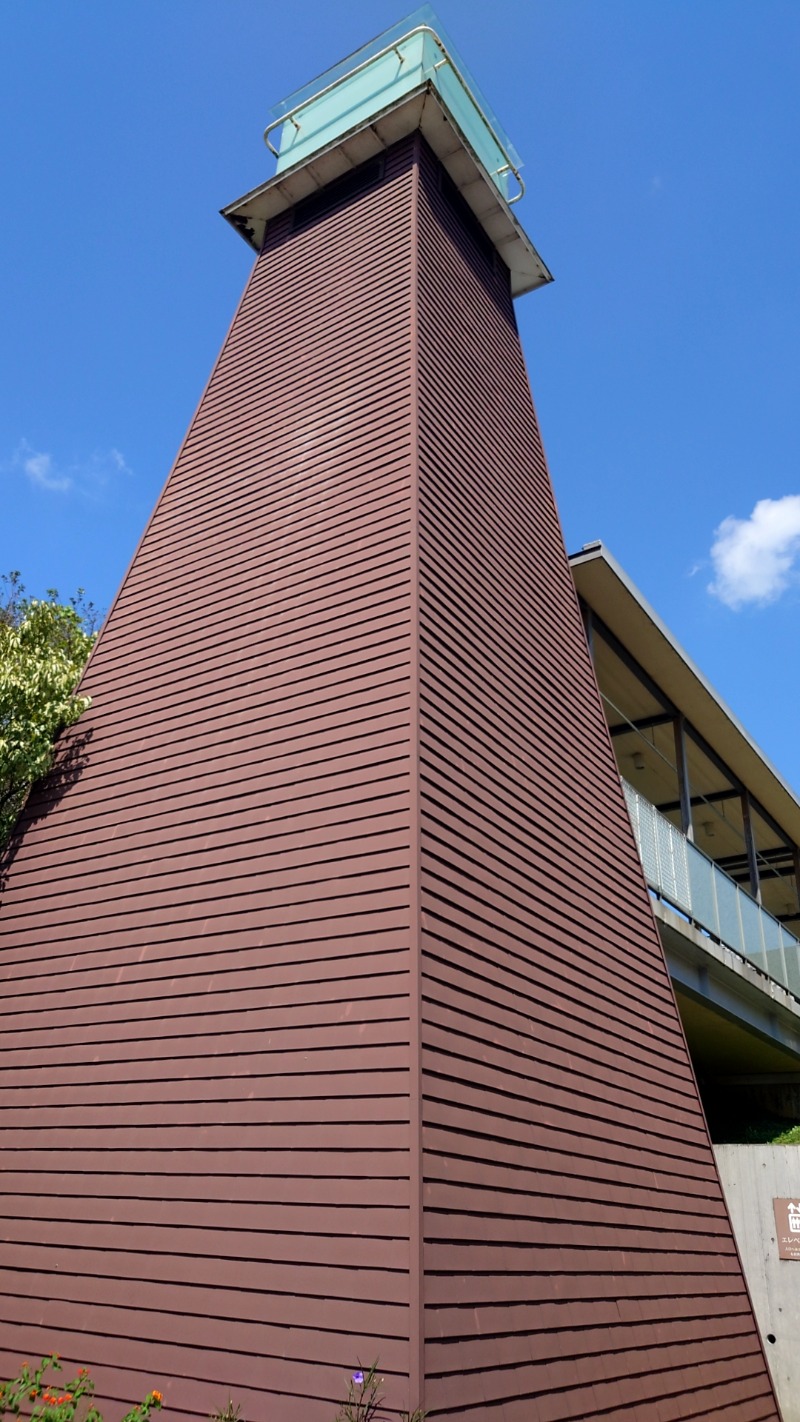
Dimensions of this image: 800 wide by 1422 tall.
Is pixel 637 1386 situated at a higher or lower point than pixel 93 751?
lower

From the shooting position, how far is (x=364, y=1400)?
4113mm

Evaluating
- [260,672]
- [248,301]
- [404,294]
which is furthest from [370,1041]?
[248,301]

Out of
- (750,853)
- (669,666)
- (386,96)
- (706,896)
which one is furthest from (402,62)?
(750,853)

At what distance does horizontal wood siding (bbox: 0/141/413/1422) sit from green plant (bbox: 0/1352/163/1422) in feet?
0.35

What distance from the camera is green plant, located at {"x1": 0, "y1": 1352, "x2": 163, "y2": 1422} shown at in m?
4.18

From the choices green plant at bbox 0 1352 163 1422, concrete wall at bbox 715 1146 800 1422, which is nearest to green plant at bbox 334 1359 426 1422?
green plant at bbox 0 1352 163 1422

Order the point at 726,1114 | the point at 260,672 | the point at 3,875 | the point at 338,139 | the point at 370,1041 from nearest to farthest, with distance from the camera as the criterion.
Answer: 1. the point at 370,1041
2. the point at 260,672
3. the point at 3,875
4. the point at 338,139
5. the point at 726,1114

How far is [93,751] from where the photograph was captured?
8227mm

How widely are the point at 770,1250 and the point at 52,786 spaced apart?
8.02 meters

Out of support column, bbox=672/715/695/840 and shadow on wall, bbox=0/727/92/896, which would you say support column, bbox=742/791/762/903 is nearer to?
support column, bbox=672/715/695/840

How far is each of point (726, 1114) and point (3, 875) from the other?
13.7 metres

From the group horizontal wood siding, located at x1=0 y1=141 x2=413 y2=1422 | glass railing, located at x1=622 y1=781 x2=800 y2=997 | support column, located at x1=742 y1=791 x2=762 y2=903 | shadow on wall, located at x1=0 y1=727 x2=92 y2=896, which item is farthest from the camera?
support column, located at x1=742 y1=791 x2=762 y2=903

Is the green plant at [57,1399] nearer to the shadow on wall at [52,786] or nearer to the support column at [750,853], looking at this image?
the shadow on wall at [52,786]

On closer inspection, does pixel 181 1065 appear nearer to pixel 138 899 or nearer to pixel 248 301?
pixel 138 899
